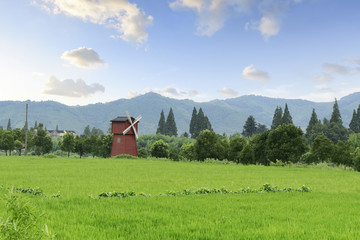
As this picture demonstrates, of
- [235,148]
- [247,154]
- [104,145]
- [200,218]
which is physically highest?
[235,148]

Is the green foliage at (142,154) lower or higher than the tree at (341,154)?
lower

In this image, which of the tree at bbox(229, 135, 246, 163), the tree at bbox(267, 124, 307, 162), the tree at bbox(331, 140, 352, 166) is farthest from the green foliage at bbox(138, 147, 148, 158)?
the tree at bbox(331, 140, 352, 166)

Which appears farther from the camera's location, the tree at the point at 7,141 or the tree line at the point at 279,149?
the tree at the point at 7,141

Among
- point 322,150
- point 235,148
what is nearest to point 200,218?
point 322,150

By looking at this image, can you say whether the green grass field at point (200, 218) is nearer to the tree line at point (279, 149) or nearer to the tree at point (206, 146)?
the tree line at point (279, 149)

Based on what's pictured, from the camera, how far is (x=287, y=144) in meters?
43.8

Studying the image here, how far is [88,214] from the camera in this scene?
26.8 feet

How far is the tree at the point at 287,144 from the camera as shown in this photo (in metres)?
43.9

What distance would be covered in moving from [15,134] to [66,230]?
298ft

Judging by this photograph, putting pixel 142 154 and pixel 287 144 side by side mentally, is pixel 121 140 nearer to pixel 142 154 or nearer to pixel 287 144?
pixel 142 154

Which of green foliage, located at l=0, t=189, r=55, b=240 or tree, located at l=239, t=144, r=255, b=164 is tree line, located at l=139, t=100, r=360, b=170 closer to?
tree, located at l=239, t=144, r=255, b=164

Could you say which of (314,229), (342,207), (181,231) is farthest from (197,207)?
(342,207)

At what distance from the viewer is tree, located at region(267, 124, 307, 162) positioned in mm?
43875

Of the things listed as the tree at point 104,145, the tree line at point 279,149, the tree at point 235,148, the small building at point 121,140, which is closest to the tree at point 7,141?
the tree at point 104,145
